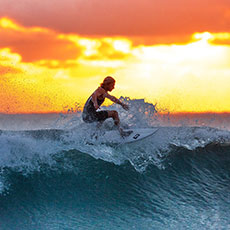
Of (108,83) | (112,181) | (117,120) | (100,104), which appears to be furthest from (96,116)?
(112,181)

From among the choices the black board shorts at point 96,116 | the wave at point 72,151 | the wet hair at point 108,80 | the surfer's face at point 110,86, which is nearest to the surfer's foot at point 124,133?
the wave at point 72,151

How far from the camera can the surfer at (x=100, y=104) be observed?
7266 millimetres

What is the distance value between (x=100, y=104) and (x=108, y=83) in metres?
0.50

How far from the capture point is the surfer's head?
23.8 feet

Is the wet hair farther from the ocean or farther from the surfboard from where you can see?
the surfboard

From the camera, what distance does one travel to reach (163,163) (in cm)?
803

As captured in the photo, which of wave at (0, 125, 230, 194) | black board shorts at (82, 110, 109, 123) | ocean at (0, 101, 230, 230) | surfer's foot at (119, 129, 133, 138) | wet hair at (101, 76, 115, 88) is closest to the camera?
ocean at (0, 101, 230, 230)

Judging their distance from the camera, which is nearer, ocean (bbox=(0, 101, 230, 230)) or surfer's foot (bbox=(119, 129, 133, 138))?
ocean (bbox=(0, 101, 230, 230))

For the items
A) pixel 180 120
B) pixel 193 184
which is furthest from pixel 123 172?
pixel 180 120

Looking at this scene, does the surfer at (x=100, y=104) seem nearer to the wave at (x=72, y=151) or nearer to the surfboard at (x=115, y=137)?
the surfboard at (x=115, y=137)

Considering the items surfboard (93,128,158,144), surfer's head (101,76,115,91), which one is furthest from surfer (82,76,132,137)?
surfboard (93,128,158,144)

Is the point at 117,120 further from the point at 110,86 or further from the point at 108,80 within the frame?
the point at 108,80

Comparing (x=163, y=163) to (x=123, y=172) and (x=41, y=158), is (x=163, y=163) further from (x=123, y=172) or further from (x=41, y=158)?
(x=41, y=158)

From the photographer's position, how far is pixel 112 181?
22.5 feet
